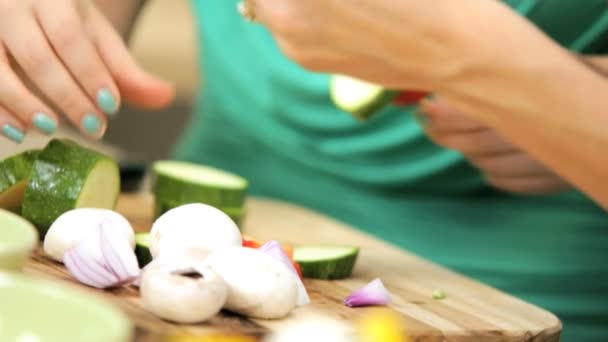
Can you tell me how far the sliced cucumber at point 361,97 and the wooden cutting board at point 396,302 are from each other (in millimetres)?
177

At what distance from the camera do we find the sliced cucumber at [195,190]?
1239mm

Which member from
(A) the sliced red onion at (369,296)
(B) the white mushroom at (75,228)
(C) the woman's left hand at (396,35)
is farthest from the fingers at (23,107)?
(A) the sliced red onion at (369,296)

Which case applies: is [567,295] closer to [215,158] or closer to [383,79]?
[383,79]

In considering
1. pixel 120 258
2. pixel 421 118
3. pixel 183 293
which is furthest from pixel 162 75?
pixel 183 293

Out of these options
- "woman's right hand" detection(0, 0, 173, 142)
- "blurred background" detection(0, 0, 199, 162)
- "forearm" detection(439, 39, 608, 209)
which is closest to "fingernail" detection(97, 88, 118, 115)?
"woman's right hand" detection(0, 0, 173, 142)

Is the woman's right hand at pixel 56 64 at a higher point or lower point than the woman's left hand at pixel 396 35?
lower

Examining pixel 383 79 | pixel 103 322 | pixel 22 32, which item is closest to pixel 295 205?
pixel 383 79

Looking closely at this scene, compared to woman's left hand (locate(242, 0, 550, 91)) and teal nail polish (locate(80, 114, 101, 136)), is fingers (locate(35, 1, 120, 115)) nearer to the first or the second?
teal nail polish (locate(80, 114, 101, 136))

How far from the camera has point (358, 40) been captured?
43.2 inches

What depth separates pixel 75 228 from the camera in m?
0.95

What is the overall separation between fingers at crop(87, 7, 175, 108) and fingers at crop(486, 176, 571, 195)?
21.6 inches

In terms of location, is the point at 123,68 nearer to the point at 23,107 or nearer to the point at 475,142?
the point at 23,107

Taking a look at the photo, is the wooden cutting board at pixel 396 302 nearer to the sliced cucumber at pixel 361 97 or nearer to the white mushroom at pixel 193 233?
the white mushroom at pixel 193 233

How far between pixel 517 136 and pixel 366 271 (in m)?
0.23
